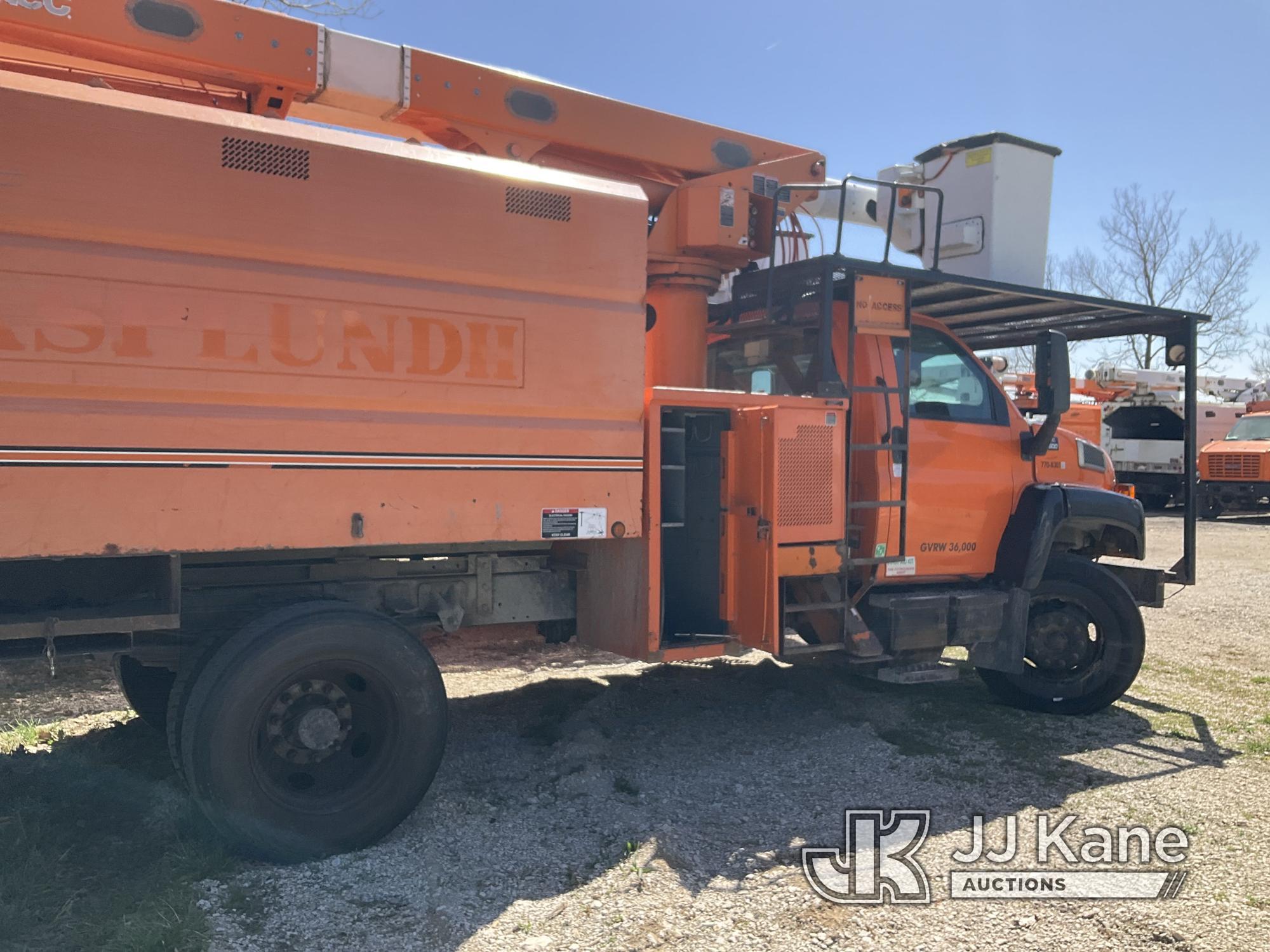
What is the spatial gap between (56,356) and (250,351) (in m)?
0.65

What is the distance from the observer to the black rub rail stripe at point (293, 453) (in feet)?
11.3

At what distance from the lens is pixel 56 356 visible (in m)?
3.41

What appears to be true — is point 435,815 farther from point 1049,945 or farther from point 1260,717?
point 1260,717

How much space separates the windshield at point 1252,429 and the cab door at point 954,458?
2013 centimetres

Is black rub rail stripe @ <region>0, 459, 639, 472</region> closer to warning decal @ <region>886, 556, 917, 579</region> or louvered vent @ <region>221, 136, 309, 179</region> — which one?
louvered vent @ <region>221, 136, 309, 179</region>

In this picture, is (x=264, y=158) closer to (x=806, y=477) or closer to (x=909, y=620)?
(x=806, y=477)

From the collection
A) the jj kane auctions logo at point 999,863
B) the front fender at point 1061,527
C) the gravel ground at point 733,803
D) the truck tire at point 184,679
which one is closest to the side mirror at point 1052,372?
the front fender at point 1061,527

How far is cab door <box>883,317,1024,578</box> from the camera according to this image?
5.87 m

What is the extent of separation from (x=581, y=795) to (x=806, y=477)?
6.67 feet

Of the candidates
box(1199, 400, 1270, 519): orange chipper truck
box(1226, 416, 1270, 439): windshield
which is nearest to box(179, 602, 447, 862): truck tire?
box(1199, 400, 1270, 519): orange chipper truck

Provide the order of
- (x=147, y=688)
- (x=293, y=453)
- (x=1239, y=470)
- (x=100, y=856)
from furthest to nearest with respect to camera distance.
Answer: (x=1239, y=470) → (x=147, y=688) → (x=293, y=453) → (x=100, y=856)

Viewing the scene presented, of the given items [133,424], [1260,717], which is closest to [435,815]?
[133,424]

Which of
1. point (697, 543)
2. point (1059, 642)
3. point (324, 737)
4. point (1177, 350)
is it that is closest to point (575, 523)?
point (697, 543)

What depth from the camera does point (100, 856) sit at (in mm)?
3705
